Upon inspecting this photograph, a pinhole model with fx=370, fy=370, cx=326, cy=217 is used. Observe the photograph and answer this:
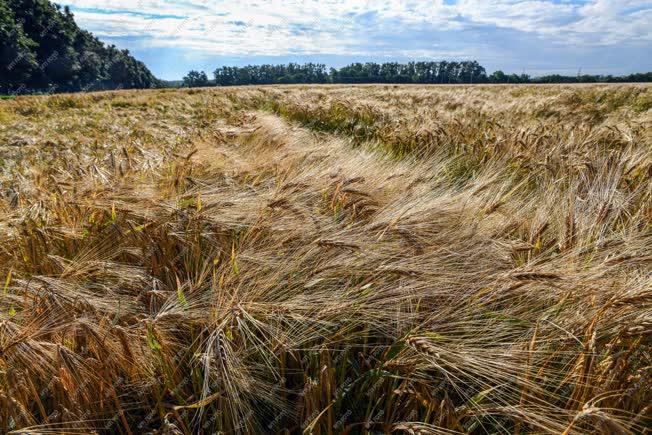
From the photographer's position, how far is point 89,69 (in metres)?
48.8

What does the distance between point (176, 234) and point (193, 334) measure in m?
0.63

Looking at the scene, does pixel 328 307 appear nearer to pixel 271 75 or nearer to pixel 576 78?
pixel 576 78

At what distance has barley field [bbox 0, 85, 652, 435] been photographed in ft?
3.51

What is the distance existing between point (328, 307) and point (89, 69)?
60.2 meters

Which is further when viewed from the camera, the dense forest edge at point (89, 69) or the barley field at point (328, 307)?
the dense forest edge at point (89, 69)

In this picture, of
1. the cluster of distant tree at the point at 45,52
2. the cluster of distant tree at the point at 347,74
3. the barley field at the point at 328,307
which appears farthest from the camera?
the cluster of distant tree at the point at 347,74

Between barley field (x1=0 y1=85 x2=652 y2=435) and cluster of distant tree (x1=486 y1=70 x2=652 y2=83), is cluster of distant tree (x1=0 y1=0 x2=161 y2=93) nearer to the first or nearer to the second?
barley field (x1=0 y1=85 x2=652 y2=435)

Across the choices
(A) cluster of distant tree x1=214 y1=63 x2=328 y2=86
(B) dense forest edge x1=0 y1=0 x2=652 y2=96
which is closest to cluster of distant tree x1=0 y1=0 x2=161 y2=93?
(B) dense forest edge x1=0 y1=0 x2=652 y2=96

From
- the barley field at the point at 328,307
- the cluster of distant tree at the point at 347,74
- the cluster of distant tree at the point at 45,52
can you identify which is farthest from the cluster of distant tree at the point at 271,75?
the barley field at the point at 328,307

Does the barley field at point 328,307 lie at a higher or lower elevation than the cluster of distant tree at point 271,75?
lower

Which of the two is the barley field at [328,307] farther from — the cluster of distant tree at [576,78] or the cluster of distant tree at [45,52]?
the cluster of distant tree at [576,78]

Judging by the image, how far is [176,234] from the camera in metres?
1.80

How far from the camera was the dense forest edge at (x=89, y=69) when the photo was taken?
34.7 meters

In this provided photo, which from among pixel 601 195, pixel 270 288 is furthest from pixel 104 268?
pixel 601 195
